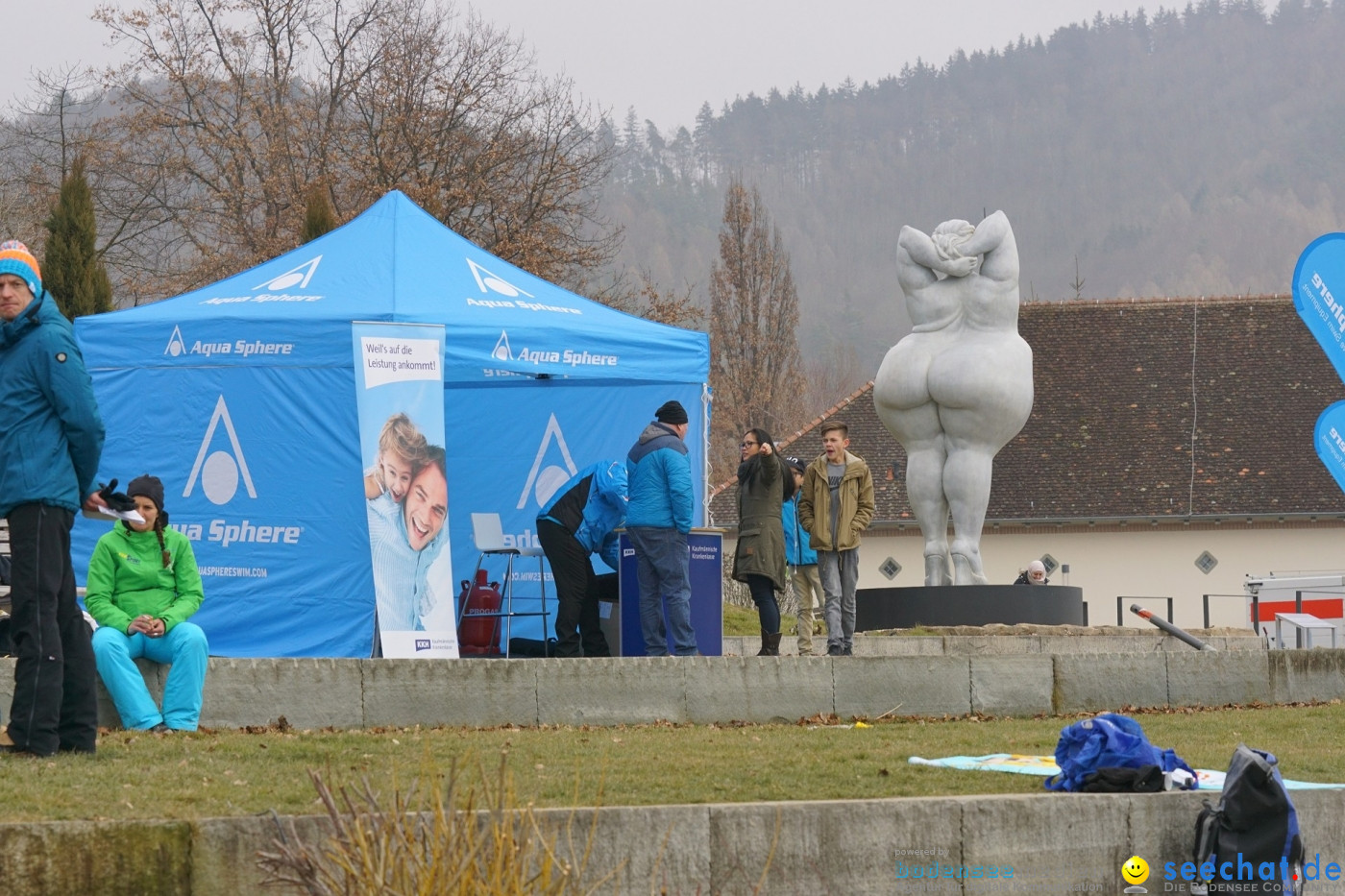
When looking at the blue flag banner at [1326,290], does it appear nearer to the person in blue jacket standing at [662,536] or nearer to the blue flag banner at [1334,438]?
the blue flag banner at [1334,438]

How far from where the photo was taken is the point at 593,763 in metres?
7.94

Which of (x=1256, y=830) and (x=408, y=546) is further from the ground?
(x=408, y=546)

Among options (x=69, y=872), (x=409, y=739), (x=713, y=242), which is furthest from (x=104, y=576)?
(x=713, y=242)

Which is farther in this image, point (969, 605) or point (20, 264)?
point (969, 605)

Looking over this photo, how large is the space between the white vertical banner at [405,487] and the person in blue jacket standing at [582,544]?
2.61 ft

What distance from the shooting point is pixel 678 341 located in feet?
50.9

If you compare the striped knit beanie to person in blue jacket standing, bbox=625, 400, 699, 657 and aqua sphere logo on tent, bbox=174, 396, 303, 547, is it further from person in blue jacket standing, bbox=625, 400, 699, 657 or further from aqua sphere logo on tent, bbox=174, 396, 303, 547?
aqua sphere logo on tent, bbox=174, 396, 303, 547

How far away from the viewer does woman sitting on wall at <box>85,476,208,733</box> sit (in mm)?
8922

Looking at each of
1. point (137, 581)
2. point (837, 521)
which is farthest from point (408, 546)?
point (137, 581)

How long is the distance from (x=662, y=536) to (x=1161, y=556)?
3119cm

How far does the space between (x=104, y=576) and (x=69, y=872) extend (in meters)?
3.76

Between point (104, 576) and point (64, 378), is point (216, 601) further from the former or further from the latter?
point (64, 378)

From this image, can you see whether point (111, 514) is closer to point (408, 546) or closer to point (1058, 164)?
point (408, 546)

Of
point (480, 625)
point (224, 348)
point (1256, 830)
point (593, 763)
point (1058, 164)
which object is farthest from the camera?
point (1058, 164)
